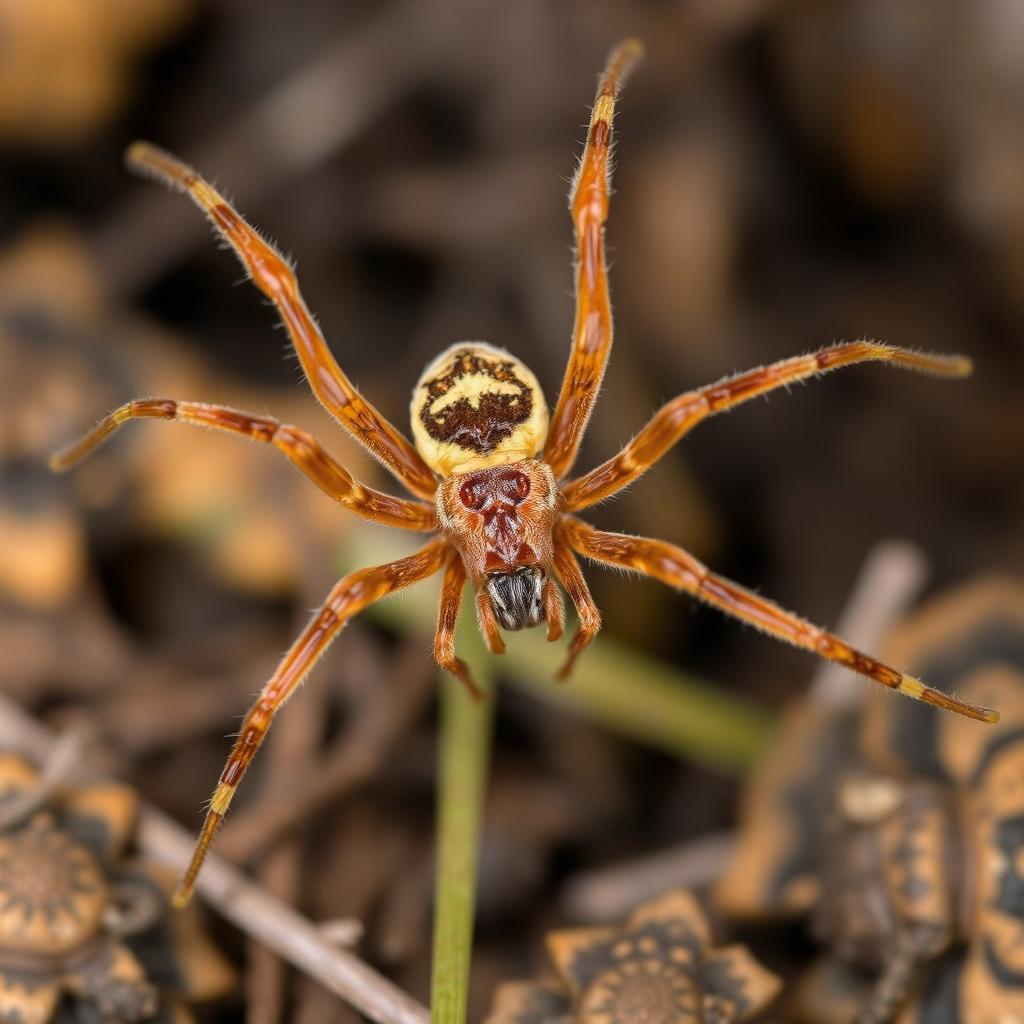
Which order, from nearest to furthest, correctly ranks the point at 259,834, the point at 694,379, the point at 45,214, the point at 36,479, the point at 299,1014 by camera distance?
the point at 299,1014
the point at 259,834
the point at 36,479
the point at 45,214
the point at 694,379

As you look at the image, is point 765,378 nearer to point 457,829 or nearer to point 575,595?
point 575,595

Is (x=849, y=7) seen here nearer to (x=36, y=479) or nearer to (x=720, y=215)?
(x=720, y=215)

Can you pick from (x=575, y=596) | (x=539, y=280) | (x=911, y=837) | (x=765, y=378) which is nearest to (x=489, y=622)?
(x=575, y=596)

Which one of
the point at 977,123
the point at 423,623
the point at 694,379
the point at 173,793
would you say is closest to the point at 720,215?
the point at 694,379

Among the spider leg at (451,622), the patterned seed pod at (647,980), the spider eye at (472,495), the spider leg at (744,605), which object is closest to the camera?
the patterned seed pod at (647,980)

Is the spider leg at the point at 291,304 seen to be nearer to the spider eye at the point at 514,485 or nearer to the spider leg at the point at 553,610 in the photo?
the spider eye at the point at 514,485

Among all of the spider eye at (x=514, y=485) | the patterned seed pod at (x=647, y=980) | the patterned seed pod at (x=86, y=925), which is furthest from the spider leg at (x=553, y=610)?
the patterned seed pod at (x=86, y=925)

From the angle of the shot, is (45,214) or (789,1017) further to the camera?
(45,214)
